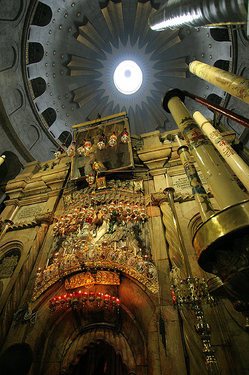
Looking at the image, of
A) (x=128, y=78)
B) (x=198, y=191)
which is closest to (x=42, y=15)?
(x=128, y=78)

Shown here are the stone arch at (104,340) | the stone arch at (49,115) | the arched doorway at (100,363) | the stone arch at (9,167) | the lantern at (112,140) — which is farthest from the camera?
the stone arch at (49,115)

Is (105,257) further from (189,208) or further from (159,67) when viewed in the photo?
(159,67)

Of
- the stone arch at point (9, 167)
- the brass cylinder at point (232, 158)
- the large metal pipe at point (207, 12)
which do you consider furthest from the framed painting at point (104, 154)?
the stone arch at point (9, 167)

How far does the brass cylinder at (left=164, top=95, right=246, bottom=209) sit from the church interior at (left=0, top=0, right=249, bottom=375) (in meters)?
0.02

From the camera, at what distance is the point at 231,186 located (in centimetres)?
226

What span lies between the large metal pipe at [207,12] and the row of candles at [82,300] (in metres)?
5.32

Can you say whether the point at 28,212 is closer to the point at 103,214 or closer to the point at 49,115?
the point at 103,214

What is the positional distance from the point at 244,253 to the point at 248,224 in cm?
31

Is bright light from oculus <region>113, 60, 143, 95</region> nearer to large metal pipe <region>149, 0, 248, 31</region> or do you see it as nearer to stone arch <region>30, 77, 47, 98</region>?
stone arch <region>30, 77, 47, 98</region>

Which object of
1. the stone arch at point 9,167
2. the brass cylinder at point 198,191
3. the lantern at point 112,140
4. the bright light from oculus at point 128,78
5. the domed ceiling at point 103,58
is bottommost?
the brass cylinder at point 198,191

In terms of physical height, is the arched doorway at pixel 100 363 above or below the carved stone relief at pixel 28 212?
below

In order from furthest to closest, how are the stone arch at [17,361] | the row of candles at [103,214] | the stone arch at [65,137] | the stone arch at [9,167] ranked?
the stone arch at [65,137]
the stone arch at [9,167]
the row of candles at [103,214]
the stone arch at [17,361]

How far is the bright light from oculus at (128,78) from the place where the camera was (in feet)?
54.0

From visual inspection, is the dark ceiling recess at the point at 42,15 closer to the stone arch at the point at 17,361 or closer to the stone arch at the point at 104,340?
the stone arch at the point at 17,361
